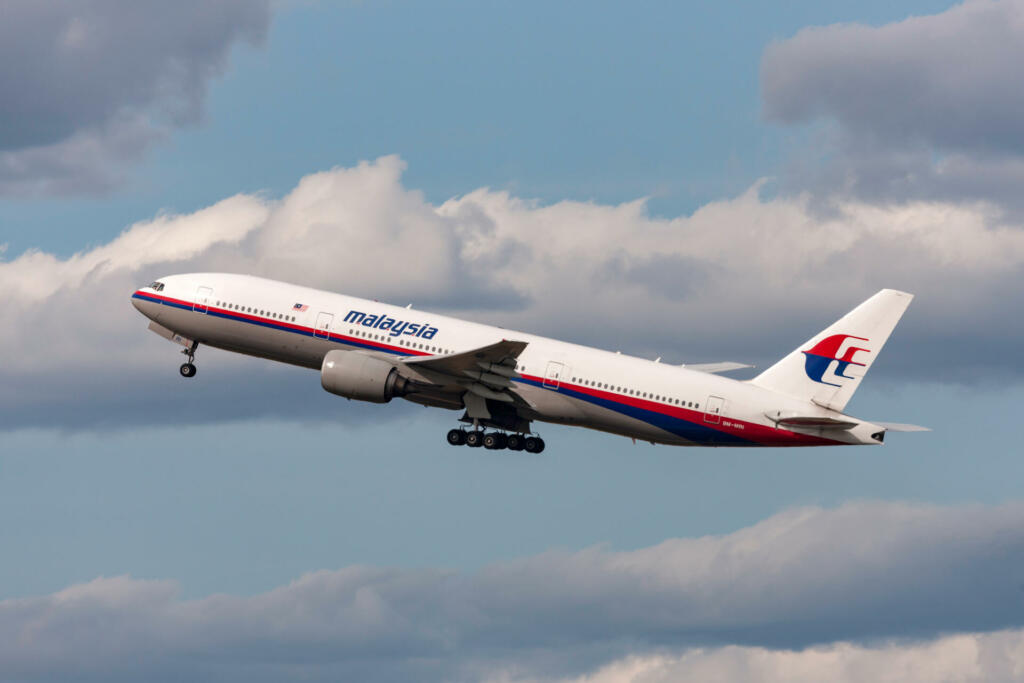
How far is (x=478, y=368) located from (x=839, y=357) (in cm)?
1788

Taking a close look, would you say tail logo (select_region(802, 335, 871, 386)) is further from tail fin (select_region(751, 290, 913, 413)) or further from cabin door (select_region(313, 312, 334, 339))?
cabin door (select_region(313, 312, 334, 339))

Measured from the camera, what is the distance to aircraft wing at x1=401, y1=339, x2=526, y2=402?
5606 centimetres

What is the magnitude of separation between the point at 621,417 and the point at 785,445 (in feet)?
27.1

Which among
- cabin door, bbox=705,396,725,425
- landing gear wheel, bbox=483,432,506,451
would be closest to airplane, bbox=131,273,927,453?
cabin door, bbox=705,396,725,425

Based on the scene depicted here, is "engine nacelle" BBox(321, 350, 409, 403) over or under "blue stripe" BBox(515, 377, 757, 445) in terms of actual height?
over

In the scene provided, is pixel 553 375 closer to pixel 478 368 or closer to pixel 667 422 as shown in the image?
pixel 478 368

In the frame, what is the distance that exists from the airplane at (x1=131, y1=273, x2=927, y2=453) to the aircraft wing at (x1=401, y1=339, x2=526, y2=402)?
0.07 meters

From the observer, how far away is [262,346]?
61.0 meters

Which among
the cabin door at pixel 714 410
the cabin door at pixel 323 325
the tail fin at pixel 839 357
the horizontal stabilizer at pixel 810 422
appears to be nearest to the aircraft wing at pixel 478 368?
the cabin door at pixel 323 325

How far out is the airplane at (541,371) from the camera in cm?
5738

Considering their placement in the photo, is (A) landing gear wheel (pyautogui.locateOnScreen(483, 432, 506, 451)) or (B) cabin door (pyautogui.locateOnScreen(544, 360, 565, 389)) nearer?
(B) cabin door (pyautogui.locateOnScreen(544, 360, 565, 389))

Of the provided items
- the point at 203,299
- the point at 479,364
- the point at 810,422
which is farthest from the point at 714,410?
the point at 203,299

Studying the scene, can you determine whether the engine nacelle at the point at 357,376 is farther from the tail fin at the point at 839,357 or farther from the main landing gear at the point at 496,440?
the tail fin at the point at 839,357

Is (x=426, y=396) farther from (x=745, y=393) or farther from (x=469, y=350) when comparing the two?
(x=745, y=393)
